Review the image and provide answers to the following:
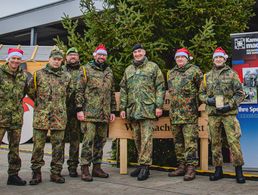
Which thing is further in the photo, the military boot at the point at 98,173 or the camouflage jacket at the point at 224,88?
the military boot at the point at 98,173

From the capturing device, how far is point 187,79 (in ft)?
20.0

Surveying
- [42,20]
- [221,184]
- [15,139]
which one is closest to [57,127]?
[15,139]

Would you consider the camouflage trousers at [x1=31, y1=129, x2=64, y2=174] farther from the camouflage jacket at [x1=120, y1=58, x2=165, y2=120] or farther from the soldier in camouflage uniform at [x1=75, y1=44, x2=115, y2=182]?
the camouflage jacket at [x1=120, y1=58, x2=165, y2=120]

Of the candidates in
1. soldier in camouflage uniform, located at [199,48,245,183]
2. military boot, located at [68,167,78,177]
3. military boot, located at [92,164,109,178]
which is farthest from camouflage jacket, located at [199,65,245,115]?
military boot, located at [68,167,78,177]

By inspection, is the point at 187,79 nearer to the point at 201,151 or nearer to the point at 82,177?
the point at 201,151

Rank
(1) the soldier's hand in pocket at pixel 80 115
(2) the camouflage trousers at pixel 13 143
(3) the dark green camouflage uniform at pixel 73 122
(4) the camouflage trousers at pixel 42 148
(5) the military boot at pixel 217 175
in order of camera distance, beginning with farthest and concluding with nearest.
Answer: (3) the dark green camouflage uniform at pixel 73 122, (1) the soldier's hand in pocket at pixel 80 115, (5) the military boot at pixel 217 175, (4) the camouflage trousers at pixel 42 148, (2) the camouflage trousers at pixel 13 143

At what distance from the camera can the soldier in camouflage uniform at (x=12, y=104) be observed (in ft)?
18.1

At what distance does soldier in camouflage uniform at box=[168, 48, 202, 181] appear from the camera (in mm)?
6055

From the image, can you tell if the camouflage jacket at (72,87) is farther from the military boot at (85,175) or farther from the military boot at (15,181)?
the military boot at (15,181)

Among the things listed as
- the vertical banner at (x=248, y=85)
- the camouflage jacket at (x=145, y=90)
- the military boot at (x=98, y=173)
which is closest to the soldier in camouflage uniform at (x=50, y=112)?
the military boot at (x=98, y=173)

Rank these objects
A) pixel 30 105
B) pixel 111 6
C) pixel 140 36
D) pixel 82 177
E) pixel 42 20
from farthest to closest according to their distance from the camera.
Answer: pixel 42 20
pixel 30 105
pixel 111 6
pixel 140 36
pixel 82 177

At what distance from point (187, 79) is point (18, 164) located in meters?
2.88

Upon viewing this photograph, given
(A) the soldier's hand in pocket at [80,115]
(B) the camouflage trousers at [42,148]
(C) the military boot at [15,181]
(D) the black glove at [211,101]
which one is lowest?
(C) the military boot at [15,181]

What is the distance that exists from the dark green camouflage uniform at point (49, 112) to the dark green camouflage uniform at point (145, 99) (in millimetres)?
1097
